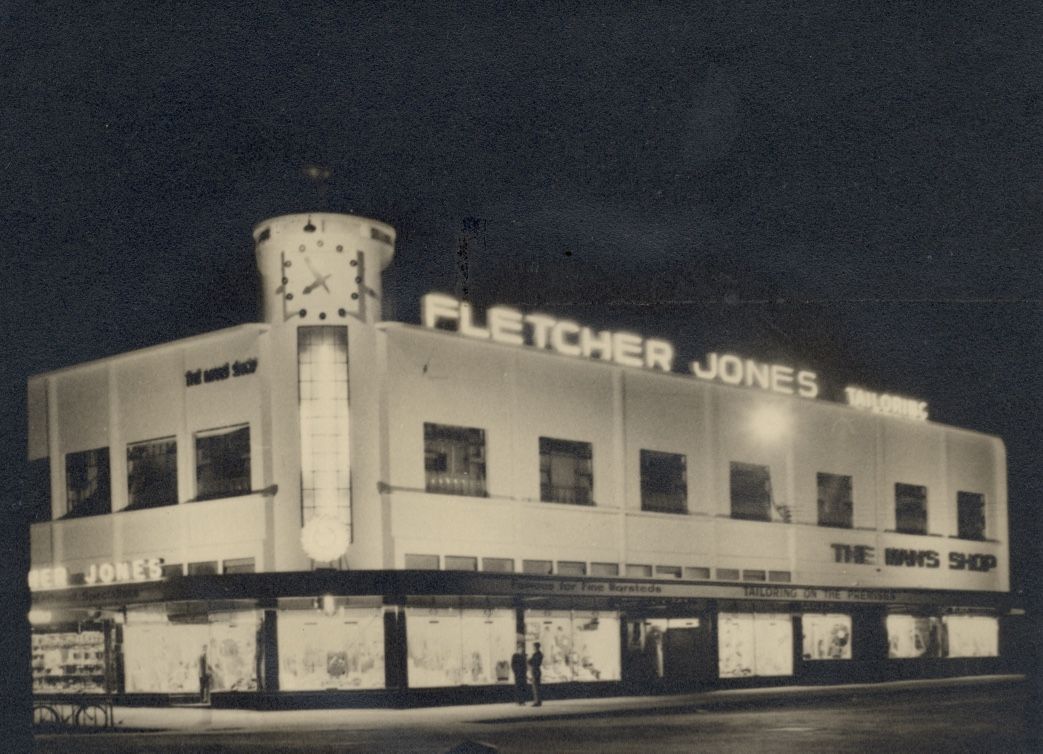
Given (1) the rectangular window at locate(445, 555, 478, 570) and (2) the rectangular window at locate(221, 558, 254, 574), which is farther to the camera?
(1) the rectangular window at locate(445, 555, 478, 570)

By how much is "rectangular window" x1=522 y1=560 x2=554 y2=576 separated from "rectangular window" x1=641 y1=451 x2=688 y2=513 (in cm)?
499

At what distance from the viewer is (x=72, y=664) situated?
128 feet

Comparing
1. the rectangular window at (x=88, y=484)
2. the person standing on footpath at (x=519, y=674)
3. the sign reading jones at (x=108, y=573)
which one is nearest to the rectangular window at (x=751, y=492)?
the person standing on footpath at (x=519, y=674)

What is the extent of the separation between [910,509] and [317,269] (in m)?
31.1

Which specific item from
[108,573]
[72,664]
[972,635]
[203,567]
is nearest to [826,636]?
[972,635]

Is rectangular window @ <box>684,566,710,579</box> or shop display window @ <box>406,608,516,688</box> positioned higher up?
rectangular window @ <box>684,566,710,579</box>

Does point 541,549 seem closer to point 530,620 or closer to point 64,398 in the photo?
point 530,620

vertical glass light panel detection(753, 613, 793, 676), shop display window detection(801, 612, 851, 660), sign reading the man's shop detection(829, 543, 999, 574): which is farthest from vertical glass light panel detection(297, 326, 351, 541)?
sign reading the man's shop detection(829, 543, 999, 574)

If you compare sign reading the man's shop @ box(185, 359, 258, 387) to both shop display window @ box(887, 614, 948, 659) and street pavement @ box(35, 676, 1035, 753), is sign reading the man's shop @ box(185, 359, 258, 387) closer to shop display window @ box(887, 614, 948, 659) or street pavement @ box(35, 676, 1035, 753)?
street pavement @ box(35, 676, 1035, 753)

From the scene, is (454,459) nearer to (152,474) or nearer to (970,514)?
(152,474)

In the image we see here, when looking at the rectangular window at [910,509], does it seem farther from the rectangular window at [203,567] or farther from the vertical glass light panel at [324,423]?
the rectangular window at [203,567]

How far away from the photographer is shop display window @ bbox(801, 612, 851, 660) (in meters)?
46.8

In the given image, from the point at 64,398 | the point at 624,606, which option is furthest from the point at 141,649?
the point at 624,606

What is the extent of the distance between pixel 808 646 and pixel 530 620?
14793 mm
